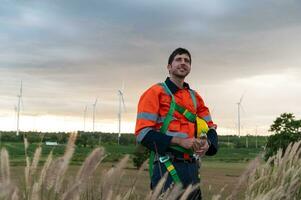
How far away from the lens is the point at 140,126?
4984 mm

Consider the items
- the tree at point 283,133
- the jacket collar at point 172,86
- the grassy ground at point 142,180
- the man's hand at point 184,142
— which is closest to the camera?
the grassy ground at point 142,180

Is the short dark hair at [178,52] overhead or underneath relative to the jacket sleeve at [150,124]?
overhead

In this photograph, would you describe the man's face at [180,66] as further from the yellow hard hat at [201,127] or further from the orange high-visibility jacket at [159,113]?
the yellow hard hat at [201,127]

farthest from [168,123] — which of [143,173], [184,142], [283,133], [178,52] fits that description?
[283,133]

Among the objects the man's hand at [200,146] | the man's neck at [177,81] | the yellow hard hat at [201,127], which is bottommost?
the man's hand at [200,146]

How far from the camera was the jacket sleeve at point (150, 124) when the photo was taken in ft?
16.0

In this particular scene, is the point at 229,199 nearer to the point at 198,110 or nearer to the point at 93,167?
the point at 93,167

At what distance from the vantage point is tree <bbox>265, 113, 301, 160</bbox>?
554 inches

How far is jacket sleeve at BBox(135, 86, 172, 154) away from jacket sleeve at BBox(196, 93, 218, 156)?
2.06 feet

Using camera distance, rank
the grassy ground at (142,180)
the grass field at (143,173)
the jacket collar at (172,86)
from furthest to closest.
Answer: the jacket collar at (172,86) → the grass field at (143,173) → the grassy ground at (142,180)

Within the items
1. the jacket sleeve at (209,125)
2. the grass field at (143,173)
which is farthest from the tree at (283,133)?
the jacket sleeve at (209,125)

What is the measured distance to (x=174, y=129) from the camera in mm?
5066

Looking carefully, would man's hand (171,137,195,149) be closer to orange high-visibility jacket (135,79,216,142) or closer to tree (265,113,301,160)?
orange high-visibility jacket (135,79,216,142)

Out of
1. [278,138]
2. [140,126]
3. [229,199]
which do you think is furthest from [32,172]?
[278,138]
